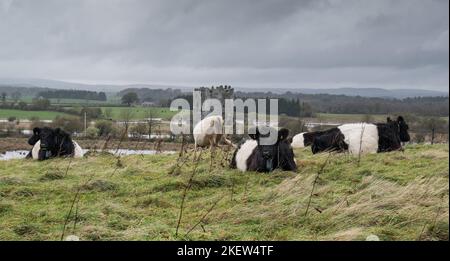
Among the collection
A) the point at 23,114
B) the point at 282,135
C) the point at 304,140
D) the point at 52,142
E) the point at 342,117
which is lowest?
the point at 342,117

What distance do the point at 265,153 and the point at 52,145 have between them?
8354 mm

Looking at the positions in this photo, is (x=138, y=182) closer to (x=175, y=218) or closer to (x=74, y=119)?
(x=175, y=218)

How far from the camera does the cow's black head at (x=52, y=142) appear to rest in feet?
Answer: 56.4

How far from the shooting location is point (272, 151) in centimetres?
1266

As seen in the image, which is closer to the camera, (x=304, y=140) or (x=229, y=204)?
(x=229, y=204)

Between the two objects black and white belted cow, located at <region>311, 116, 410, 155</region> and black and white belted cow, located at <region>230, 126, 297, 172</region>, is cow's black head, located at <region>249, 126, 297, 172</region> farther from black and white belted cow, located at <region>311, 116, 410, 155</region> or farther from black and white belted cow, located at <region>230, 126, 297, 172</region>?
black and white belted cow, located at <region>311, 116, 410, 155</region>

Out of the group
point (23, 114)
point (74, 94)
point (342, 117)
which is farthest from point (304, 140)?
point (74, 94)

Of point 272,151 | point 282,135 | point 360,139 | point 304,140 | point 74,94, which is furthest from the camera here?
point 74,94

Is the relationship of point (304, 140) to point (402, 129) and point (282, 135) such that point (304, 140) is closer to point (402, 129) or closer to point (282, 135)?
point (402, 129)

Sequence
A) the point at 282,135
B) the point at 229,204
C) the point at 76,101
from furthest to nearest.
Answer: the point at 76,101, the point at 282,135, the point at 229,204

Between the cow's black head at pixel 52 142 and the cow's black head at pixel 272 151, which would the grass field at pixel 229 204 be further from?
the cow's black head at pixel 52 142

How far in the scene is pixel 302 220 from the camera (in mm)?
7453

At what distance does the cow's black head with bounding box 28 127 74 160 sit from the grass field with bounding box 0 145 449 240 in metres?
4.95

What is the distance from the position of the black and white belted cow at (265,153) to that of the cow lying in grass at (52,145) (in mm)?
6629
